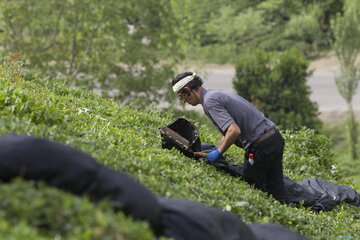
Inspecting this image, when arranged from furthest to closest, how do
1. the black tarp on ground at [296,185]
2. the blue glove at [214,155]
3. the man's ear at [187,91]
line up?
the black tarp on ground at [296,185] → the blue glove at [214,155] → the man's ear at [187,91]

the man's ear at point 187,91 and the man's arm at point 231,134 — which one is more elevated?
the man's ear at point 187,91

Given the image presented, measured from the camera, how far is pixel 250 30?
113 feet

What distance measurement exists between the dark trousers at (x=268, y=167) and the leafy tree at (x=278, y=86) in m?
11.2

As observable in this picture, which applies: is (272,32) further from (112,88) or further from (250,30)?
(112,88)

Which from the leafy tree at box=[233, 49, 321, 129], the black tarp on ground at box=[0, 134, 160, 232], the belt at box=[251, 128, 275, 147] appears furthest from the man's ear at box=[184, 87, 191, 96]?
the leafy tree at box=[233, 49, 321, 129]

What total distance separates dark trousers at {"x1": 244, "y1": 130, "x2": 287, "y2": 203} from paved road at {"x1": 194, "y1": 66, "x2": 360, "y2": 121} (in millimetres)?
13860

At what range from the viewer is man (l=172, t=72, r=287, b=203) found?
6781 millimetres

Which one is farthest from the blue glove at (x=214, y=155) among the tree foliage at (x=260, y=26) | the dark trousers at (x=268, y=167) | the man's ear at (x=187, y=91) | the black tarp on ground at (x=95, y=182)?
the tree foliage at (x=260, y=26)

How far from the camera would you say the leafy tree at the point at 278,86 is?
739 inches

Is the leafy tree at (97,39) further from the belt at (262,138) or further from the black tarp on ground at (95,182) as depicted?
the black tarp on ground at (95,182)

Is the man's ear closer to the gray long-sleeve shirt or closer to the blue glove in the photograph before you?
the gray long-sleeve shirt

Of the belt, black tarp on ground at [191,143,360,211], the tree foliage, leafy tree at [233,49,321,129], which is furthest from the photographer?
the tree foliage

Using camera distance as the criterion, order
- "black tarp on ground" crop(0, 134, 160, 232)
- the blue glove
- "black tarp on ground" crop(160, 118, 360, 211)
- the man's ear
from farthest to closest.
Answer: "black tarp on ground" crop(160, 118, 360, 211) < the blue glove < the man's ear < "black tarp on ground" crop(0, 134, 160, 232)

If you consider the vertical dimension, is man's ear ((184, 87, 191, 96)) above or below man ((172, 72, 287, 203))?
above
